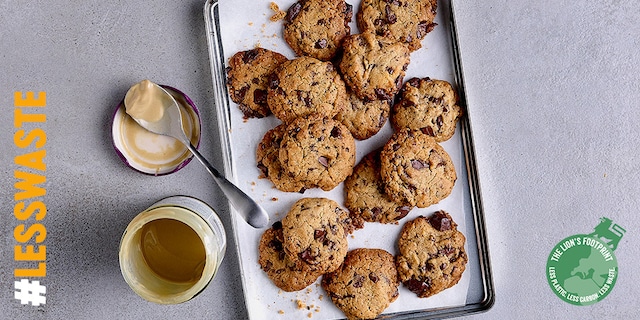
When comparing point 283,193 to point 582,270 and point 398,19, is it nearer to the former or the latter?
point 398,19

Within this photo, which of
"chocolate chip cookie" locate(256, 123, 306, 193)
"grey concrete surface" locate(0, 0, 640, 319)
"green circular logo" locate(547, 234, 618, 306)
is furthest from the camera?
"green circular logo" locate(547, 234, 618, 306)

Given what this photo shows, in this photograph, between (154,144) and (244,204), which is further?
(154,144)

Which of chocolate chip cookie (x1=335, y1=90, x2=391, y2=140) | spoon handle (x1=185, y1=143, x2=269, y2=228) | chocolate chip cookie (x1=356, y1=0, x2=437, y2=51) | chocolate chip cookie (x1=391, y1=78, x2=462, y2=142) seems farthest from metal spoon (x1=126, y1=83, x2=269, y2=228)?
chocolate chip cookie (x1=356, y1=0, x2=437, y2=51)

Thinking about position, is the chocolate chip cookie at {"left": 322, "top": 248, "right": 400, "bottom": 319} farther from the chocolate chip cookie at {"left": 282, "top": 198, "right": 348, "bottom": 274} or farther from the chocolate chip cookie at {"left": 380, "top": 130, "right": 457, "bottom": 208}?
the chocolate chip cookie at {"left": 380, "top": 130, "right": 457, "bottom": 208}

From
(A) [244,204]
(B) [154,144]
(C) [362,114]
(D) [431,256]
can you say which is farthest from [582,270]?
(B) [154,144]

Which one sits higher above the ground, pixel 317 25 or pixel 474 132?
pixel 317 25
